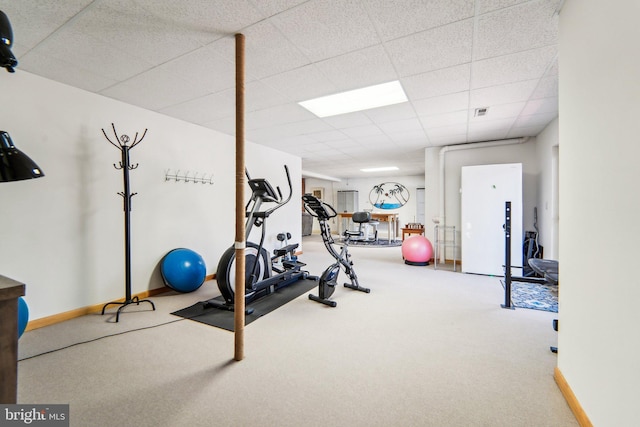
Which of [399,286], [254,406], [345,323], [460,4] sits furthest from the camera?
[399,286]

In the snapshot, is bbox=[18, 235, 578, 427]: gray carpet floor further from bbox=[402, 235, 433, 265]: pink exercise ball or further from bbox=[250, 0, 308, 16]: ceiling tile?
bbox=[250, 0, 308, 16]: ceiling tile

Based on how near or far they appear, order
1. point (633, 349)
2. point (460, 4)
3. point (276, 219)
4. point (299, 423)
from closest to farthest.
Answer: point (633, 349) → point (299, 423) → point (460, 4) → point (276, 219)

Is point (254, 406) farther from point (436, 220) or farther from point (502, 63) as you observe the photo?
point (436, 220)

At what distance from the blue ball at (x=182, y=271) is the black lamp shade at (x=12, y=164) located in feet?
7.12

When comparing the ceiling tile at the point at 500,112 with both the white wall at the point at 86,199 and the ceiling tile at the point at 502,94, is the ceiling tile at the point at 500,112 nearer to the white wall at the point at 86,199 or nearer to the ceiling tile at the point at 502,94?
the ceiling tile at the point at 502,94

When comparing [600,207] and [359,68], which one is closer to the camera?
[600,207]

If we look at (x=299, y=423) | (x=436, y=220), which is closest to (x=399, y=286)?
(x=436, y=220)

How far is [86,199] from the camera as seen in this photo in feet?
9.70

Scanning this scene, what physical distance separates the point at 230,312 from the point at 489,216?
14.3ft

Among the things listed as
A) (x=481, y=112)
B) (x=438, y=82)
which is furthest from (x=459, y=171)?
(x=438, y=82)

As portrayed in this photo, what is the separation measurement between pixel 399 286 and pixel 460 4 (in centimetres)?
334

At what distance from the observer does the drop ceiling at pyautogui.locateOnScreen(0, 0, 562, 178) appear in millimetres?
1778

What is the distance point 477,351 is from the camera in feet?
7.17

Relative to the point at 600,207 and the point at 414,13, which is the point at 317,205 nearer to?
the point at 414,13
